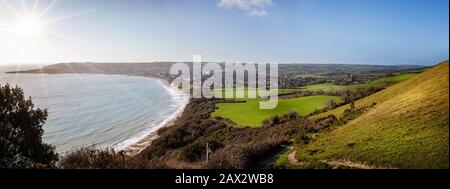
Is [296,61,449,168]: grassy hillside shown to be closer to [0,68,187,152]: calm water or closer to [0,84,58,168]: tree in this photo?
[0,84,58,168]: tree

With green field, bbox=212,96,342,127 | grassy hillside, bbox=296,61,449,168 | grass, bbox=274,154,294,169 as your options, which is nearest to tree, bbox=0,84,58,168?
grass, bbox=274,154,294,169

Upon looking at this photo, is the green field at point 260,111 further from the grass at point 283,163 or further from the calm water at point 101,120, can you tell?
the grass at point 283,163

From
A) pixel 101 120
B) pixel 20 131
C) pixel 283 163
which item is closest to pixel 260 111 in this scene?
pixel 101 120

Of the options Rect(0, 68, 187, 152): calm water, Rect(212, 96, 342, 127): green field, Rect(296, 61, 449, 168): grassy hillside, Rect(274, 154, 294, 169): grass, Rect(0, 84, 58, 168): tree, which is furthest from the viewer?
Rect(212, 96, 342, 127): green field

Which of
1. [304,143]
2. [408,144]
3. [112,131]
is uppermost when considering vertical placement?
[408,144]

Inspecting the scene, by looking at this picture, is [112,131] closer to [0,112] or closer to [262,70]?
[0,112]
